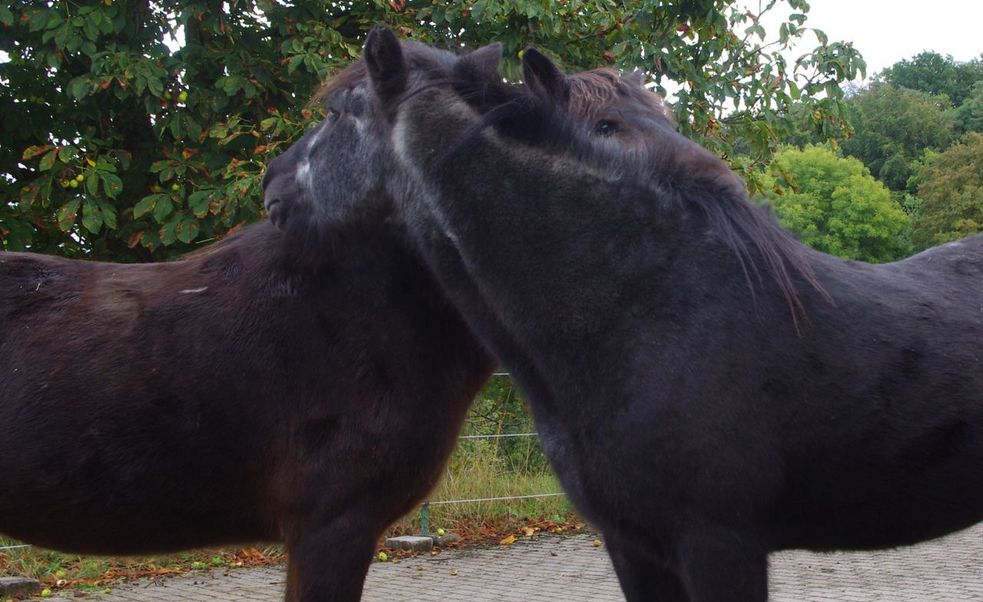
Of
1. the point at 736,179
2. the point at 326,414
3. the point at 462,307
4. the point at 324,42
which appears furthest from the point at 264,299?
the point at 324,42

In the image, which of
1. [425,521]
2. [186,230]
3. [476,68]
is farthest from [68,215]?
[476,68]

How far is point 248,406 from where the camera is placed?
407cm

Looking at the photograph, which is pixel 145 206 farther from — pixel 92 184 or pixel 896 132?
pixel 896 132

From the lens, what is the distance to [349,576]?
3785 mm

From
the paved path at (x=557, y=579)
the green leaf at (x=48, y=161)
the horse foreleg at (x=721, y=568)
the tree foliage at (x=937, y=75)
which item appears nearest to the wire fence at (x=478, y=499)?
the paved path at (x=557, y=579)

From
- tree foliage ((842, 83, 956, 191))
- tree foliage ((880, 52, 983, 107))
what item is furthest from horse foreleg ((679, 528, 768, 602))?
tree foliage ((880, 52, 983, 107))

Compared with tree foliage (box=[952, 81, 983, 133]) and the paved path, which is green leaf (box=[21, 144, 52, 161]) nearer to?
the paved path

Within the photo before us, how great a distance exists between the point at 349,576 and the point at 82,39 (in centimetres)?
502

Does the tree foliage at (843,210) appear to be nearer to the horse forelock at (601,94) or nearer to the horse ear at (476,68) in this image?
the horse forelock at (601,94)

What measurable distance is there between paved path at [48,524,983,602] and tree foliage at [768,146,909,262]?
39.7 metres

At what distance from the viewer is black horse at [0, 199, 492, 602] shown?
3936mm

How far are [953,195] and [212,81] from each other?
39.8 meters

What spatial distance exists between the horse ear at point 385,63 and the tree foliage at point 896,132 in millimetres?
55582

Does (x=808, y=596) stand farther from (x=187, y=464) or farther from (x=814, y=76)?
(x=187, y=464)
